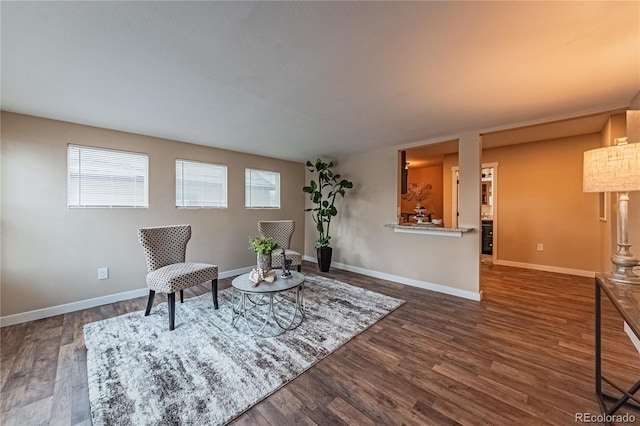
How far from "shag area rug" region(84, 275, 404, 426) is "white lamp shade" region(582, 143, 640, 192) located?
2116 mm

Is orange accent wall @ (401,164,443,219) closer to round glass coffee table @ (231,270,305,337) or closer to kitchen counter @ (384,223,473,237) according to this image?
kitchen counter @ (384,223,473,237)

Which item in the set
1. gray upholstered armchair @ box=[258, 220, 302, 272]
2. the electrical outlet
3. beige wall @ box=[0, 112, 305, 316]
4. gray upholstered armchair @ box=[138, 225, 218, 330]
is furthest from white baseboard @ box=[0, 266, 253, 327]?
gray upholstered armchair @ box=[258, 220, 302, 272]

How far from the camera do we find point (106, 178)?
3.17 metres

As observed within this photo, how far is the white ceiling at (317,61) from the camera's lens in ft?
4.21

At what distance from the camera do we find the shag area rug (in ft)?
4.95

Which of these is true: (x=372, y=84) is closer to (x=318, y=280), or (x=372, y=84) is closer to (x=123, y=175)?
(x=318, y=280)

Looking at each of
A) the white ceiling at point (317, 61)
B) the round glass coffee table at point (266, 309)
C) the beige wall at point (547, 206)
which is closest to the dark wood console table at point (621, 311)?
the white ceiling at point (317, 61)

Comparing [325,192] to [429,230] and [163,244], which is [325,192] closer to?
[429,230]

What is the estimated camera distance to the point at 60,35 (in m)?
1.44

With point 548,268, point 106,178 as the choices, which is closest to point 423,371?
point 106,178

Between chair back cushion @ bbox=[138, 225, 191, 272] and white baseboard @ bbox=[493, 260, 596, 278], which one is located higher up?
chair back cushion @ bbox=[138, 225, 191, 272]

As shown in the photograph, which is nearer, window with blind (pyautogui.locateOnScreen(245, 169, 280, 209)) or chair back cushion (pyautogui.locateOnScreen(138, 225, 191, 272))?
chair back cushion (pyautogui.locateOnScreen(138, 225, 191, 272))

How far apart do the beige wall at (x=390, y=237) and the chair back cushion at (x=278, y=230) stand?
1.11 meters

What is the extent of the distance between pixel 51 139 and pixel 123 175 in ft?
2.41
